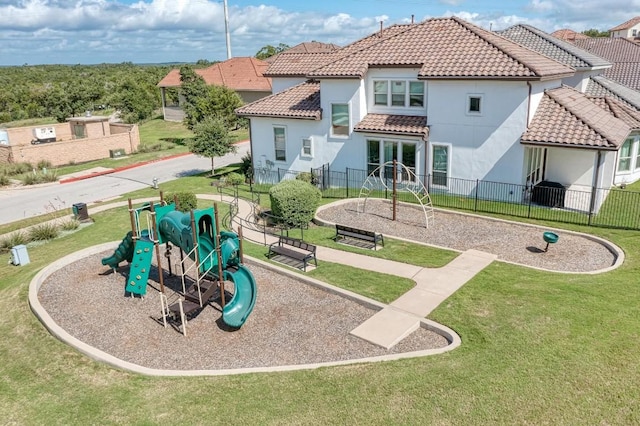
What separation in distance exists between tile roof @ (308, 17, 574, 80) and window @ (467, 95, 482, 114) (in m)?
1.06

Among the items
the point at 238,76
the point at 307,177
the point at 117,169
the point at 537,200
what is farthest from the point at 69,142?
the point at 537,200

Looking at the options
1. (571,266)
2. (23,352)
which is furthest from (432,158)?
(23,352)

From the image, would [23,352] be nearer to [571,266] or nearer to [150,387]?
[150,387]

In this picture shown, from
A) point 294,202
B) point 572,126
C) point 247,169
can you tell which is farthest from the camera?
point 247,169

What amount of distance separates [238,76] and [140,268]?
51674 mm

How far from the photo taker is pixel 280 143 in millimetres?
28531

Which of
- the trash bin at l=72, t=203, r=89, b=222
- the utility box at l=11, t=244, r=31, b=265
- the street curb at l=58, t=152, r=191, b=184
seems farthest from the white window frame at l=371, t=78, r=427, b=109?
the street curb at l=58, t=152, r=191, b=184

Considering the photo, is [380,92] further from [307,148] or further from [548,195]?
[548,195]

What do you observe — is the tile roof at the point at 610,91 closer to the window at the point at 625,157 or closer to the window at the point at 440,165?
the window at the point at 625,157

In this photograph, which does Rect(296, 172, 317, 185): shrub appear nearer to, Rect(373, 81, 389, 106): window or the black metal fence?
the black metal fence

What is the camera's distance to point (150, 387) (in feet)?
31.5

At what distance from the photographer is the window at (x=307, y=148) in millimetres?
27266

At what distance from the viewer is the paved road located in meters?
27.5

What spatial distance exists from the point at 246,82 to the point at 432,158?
40936mm
